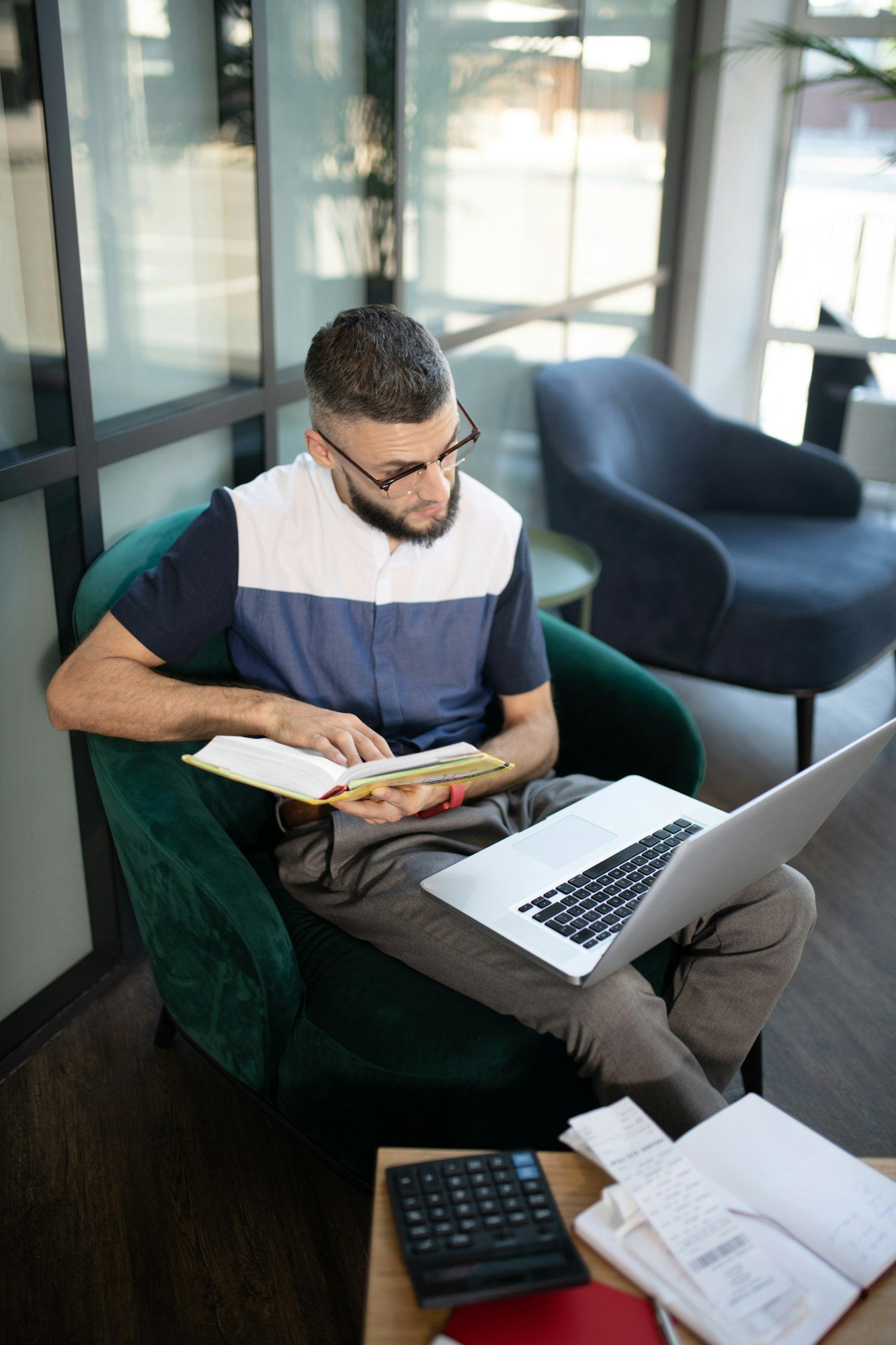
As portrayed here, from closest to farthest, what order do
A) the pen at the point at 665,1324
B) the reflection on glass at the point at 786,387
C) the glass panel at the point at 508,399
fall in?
the pen at the point at 665,1324
the glass panel at the point at 508,399
the reflection on glass at the point at 786,387

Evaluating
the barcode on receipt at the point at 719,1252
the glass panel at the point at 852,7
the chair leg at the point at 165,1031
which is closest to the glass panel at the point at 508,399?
the chair leg at the point at 165,1031

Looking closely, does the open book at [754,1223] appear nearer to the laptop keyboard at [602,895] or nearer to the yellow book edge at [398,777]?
the laptop keyboard at [602,895]

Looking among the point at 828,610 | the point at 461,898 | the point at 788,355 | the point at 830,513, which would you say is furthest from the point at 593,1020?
the point at 788,355

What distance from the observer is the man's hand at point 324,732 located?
1.44 m

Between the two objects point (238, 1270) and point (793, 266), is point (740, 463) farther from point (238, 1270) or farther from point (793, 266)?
point (238, 1270)

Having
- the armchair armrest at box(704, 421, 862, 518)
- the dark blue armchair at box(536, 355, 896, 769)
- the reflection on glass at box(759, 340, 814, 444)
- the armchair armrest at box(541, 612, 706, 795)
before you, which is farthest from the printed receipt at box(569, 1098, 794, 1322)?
the reflection on glass at box(759, 340, 814, 444)

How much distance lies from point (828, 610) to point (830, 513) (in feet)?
2.36

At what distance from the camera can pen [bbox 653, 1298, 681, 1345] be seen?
2.90ft

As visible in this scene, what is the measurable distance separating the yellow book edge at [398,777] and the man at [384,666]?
0.14 meters

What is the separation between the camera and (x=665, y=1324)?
0.90 metres

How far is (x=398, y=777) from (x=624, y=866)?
36cm

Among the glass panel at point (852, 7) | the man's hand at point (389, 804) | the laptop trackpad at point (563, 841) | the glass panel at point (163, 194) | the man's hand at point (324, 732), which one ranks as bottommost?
the laptop trackpad at point (563, 841)

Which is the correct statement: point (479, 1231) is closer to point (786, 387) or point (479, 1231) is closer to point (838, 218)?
point (786, 387)

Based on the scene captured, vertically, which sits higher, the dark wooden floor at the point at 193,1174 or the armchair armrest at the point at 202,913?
the armchair armrest at the point at 202,913
